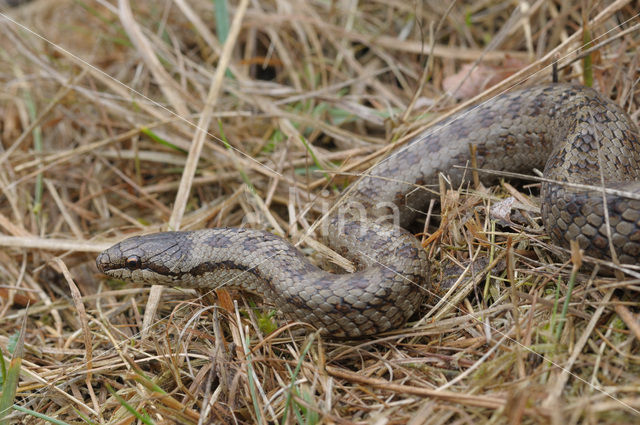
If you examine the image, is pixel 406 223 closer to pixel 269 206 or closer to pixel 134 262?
pixel 269 206

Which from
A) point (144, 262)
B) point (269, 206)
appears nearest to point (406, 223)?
point (269, 206)

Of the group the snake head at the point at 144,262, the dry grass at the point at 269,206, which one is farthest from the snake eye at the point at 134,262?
the dry grass at the point at 269,206

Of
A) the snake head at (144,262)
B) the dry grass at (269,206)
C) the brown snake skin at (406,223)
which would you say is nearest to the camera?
the dry grass at (269,206)

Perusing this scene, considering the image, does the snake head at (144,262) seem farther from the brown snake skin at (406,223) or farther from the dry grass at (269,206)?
the dry grass at (269,206)

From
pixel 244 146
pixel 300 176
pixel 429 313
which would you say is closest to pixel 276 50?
pixel 244 146

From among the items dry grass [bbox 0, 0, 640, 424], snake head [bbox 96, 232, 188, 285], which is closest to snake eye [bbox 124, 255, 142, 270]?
snake head [bbox 96, 232, 188, 285]

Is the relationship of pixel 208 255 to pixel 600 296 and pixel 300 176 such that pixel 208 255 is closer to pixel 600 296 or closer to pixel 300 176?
pixel 300 176

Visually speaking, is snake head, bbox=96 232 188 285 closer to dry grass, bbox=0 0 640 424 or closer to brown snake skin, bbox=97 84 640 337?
brown snake skin, bbox=97 84 640 337
